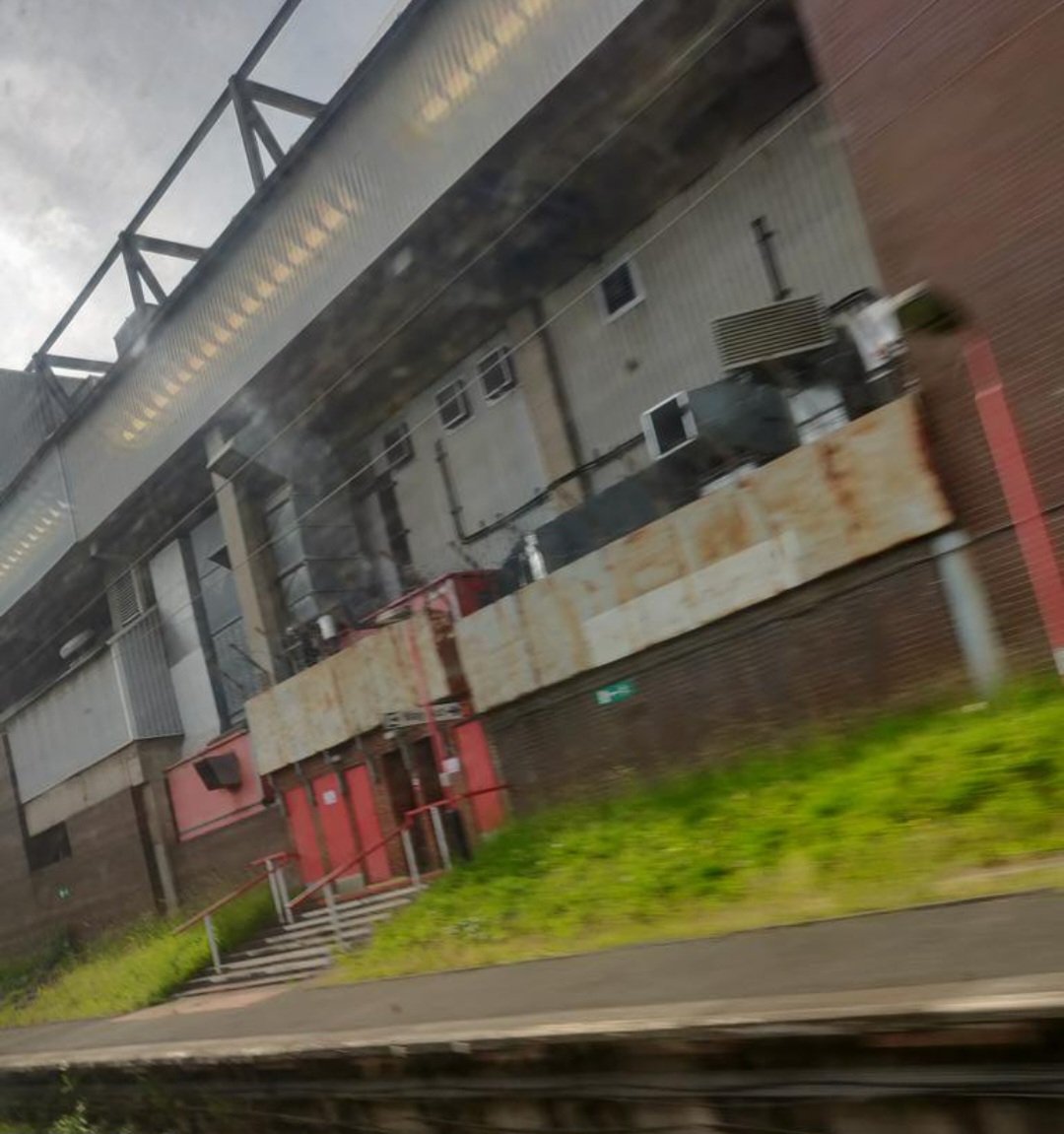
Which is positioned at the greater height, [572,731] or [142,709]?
[142,709]

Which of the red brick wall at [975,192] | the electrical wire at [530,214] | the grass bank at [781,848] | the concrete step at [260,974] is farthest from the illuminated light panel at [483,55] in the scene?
the concrete step at [260,974]

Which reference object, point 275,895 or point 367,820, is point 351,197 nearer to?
point 367,820

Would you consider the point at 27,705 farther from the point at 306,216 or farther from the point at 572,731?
the point at 572,731

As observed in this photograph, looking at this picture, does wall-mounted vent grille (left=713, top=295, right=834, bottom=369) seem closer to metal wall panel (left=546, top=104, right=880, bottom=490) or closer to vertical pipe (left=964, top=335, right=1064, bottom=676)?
metal wall panel (left=546, top=104, right=880, bottom=490)

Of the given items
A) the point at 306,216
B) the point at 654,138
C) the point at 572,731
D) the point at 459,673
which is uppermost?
the point at 306,216

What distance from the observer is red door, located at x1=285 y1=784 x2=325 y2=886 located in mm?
17500

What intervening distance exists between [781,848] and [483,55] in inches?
382

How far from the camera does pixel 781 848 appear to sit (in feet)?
27.0

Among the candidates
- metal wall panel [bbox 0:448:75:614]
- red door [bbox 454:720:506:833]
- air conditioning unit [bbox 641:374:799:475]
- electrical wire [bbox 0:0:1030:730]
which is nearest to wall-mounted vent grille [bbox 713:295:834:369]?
air conditioning unit [bbox 641:374:799:475]

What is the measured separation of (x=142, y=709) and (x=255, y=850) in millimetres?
5069

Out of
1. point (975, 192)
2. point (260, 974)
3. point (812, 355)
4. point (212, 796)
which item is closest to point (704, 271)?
point (812, 355)

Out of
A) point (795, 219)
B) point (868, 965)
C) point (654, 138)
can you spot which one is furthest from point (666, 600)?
point (868, 965)

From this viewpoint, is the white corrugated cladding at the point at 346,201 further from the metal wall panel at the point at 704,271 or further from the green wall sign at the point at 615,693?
the green wall sign at the point at 615,693

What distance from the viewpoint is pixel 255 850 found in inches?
756
